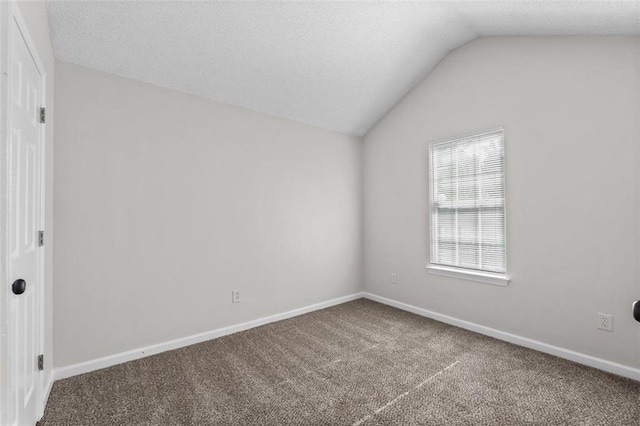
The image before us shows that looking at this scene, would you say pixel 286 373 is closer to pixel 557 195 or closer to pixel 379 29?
pixel 557 195

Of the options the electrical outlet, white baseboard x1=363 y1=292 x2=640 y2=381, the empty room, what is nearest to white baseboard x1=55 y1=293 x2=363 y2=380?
the empty room

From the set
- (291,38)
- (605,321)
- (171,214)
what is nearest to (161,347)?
(171,214)

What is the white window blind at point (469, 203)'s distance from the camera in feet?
9.78

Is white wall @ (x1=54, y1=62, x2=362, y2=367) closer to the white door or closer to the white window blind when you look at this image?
the white door

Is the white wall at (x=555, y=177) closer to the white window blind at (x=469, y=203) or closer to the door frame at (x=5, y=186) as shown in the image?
the white window blind at (x=469, y=203)

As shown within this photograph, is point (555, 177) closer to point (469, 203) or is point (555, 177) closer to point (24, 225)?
point (469, 203)

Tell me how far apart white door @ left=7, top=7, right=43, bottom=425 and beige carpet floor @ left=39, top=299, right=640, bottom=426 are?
17.5 inches

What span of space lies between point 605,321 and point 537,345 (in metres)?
0.55

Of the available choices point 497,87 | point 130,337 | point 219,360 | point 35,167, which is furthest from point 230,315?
point 497,87

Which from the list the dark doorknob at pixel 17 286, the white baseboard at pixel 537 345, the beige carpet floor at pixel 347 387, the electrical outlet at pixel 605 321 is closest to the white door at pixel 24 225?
the dark doorknob at pixel 17 286

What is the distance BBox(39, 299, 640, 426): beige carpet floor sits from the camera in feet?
5.86

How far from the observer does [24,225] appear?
5.08 ft

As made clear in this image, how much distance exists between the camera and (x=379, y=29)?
8.83 ft

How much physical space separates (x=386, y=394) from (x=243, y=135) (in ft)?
8.71
